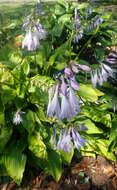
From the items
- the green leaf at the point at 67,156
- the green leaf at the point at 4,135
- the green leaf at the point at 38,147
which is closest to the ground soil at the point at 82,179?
the green leaf at the point at 67,156

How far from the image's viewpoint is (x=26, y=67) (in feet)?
13.0

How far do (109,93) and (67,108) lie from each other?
1.90 m

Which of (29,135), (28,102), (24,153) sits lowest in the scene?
(24,153)

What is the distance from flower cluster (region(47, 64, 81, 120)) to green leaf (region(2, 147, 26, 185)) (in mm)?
1173

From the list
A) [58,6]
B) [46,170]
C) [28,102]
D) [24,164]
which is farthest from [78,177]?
[58,6]

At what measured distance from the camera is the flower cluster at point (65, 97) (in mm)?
2408

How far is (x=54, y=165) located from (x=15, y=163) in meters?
0.44

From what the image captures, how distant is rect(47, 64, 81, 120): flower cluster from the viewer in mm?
2408

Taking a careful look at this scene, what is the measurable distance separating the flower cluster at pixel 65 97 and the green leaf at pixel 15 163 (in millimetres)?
1173

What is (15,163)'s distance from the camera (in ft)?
11.3

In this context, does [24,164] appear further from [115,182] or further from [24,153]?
[115,182]

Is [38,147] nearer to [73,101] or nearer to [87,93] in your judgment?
[87,93]

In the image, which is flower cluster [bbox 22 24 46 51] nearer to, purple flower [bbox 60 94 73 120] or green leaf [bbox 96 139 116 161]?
purple flower [bbox 60 94 73 120]

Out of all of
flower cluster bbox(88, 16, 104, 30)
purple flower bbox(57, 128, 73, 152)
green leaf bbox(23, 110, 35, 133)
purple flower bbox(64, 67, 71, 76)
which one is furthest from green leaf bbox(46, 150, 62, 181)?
flower cluster bbox(88, 16, 104, 30)
